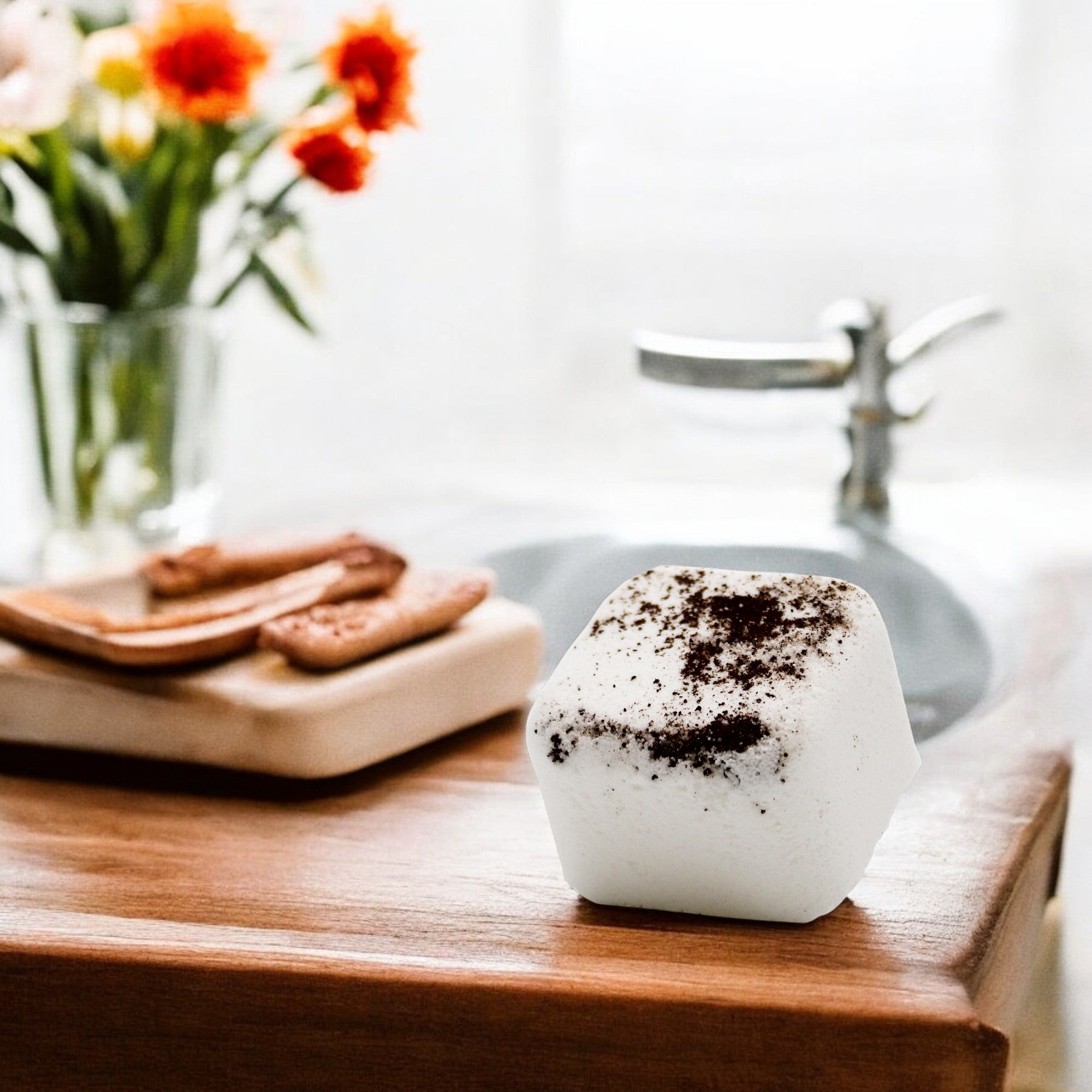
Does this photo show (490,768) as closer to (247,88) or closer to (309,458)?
(247,88)

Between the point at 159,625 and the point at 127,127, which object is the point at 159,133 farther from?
the point at 159,625

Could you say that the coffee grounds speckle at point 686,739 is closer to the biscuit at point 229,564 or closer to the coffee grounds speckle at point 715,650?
the coffee grounds speckle at point 715,650

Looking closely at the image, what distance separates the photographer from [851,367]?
772 mm

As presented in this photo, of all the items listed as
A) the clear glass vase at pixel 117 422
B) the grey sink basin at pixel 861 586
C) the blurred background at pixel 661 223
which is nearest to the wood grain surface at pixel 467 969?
the grey sink basin at pixel 861 586

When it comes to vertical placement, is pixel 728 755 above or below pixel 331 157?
below

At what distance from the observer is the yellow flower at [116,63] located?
0.84 m

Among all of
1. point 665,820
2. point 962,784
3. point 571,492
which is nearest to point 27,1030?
point 665,820

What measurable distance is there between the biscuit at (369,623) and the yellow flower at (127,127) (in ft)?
1.16

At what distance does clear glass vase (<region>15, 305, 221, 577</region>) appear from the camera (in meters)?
0.86

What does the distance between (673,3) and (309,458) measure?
25.6 inches

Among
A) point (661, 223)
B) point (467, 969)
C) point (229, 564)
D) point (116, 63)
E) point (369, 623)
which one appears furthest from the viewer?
point (661, 223)

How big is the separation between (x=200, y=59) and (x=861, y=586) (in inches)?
16.1

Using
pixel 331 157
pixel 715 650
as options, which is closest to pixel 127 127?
pixel 331 157

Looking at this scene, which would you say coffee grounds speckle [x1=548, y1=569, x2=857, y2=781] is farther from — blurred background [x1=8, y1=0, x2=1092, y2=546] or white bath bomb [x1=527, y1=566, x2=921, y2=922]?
blurred background [x1=8, y1=0, x2=1092, y2=546]
